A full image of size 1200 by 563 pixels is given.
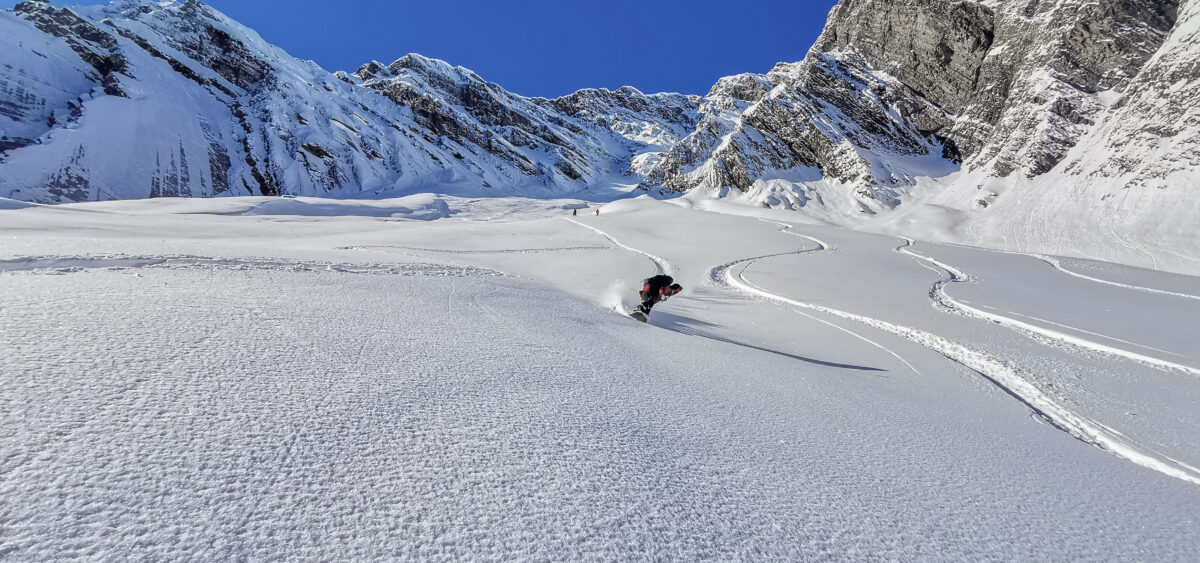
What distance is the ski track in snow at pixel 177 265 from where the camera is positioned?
3.89 m

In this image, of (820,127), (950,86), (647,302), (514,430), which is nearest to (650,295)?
(647,302)

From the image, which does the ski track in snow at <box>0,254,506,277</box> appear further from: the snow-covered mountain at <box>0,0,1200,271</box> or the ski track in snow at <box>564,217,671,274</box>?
the snow-covered mountain at <box>0,0,1200,271</box>

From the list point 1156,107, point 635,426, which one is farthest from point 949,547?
point 1156,107

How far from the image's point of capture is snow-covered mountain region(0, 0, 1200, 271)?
2855 cm

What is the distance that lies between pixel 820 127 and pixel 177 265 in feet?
178

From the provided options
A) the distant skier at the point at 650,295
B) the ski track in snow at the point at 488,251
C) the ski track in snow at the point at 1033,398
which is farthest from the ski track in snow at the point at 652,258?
the distant skier at the point at 650,295

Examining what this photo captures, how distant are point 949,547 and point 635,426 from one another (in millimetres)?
1223

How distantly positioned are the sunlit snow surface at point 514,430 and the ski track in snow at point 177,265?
0.06 meters

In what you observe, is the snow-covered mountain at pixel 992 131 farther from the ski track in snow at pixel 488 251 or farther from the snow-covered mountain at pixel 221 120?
the snow-covered mountain at pixel 221 120

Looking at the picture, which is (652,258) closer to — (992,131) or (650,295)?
(650,295)

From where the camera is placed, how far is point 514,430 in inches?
77.1

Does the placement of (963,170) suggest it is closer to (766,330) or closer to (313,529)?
(766,330)

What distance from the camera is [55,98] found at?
161ft

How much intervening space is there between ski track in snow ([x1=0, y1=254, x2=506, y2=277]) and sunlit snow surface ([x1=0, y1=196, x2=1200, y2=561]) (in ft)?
0.19
